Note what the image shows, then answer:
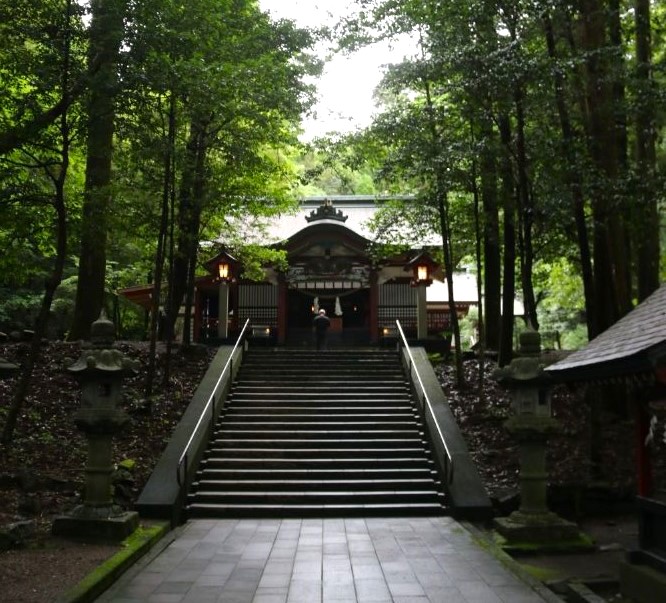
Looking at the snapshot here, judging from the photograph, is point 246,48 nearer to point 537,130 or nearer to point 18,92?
point 18,92

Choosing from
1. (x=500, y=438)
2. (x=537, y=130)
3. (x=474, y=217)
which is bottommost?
(x=500, y=438)

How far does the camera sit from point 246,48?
44.3ft

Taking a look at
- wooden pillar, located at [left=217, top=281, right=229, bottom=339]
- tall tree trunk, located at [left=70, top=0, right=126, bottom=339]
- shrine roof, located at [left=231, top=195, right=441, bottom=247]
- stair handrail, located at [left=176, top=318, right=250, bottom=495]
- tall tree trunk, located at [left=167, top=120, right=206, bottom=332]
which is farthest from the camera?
shrine roof, located at [left=231, top=195, right=441, bottom=247]

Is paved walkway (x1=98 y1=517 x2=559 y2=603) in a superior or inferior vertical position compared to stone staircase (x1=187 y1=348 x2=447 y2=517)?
inferior

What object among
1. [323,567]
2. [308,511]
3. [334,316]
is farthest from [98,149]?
[334,316]

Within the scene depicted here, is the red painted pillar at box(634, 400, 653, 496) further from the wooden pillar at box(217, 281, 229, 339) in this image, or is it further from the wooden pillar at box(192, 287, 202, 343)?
the wooden pillar at box(192, 287, 202, 343)

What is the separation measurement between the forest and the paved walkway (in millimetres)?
4159

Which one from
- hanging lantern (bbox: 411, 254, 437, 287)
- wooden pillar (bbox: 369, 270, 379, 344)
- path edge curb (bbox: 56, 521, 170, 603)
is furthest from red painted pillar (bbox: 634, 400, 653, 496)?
wooden pillar (bbox: 369, 270, 379, 344)

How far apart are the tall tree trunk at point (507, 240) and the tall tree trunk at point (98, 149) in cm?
687

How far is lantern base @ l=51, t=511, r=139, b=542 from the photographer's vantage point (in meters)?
8.05

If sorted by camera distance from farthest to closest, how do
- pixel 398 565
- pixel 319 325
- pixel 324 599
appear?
pixel 319 325, pixel 398 565, pixel 324 599

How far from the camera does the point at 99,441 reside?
857 centimetres

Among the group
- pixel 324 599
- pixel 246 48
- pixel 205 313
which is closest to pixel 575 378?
pixel 324 599

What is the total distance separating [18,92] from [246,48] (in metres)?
4.48
